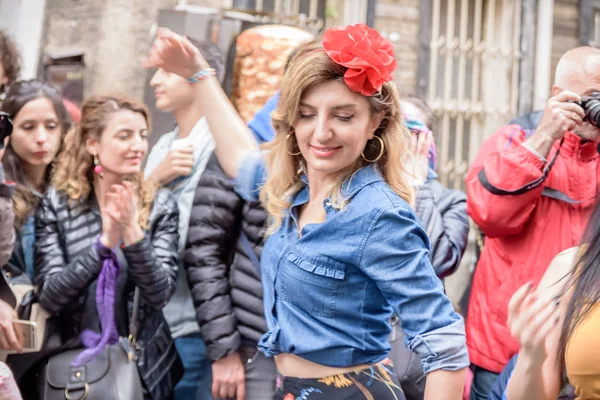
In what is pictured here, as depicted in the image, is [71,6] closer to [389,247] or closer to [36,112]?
[36,112]

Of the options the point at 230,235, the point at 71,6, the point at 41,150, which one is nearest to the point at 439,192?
the point at 230,235

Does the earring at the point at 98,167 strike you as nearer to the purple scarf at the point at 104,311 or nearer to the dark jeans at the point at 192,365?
the purple scarf at the point at 104,311

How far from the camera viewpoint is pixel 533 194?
2.42m

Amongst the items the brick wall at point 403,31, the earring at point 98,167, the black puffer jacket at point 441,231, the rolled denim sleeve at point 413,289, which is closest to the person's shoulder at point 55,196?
the earring at point 98,167

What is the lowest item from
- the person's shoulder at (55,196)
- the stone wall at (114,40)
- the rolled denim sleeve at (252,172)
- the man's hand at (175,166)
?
the person's shoulder at (55,196)

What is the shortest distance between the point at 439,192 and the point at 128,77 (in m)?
3.36

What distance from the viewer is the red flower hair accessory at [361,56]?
1.72m

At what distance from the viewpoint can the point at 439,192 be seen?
292 cm

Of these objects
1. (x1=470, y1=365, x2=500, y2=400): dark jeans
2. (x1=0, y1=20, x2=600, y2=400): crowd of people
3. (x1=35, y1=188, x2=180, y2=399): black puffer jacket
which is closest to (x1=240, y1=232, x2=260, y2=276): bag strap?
(x1=0, y1=20, x2=600, y2=400): crowd of people

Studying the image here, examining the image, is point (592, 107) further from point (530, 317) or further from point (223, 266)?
point (223, 266)

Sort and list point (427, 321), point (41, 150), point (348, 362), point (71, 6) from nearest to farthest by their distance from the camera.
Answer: point (427, 321) < point (348, 362) < point (41, 150) < point (71, 6)

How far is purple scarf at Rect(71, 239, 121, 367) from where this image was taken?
2455 mm

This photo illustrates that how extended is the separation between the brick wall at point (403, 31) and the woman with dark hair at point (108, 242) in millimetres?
3784

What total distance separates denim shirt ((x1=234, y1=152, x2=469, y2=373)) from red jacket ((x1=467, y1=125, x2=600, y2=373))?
823 millimetres
